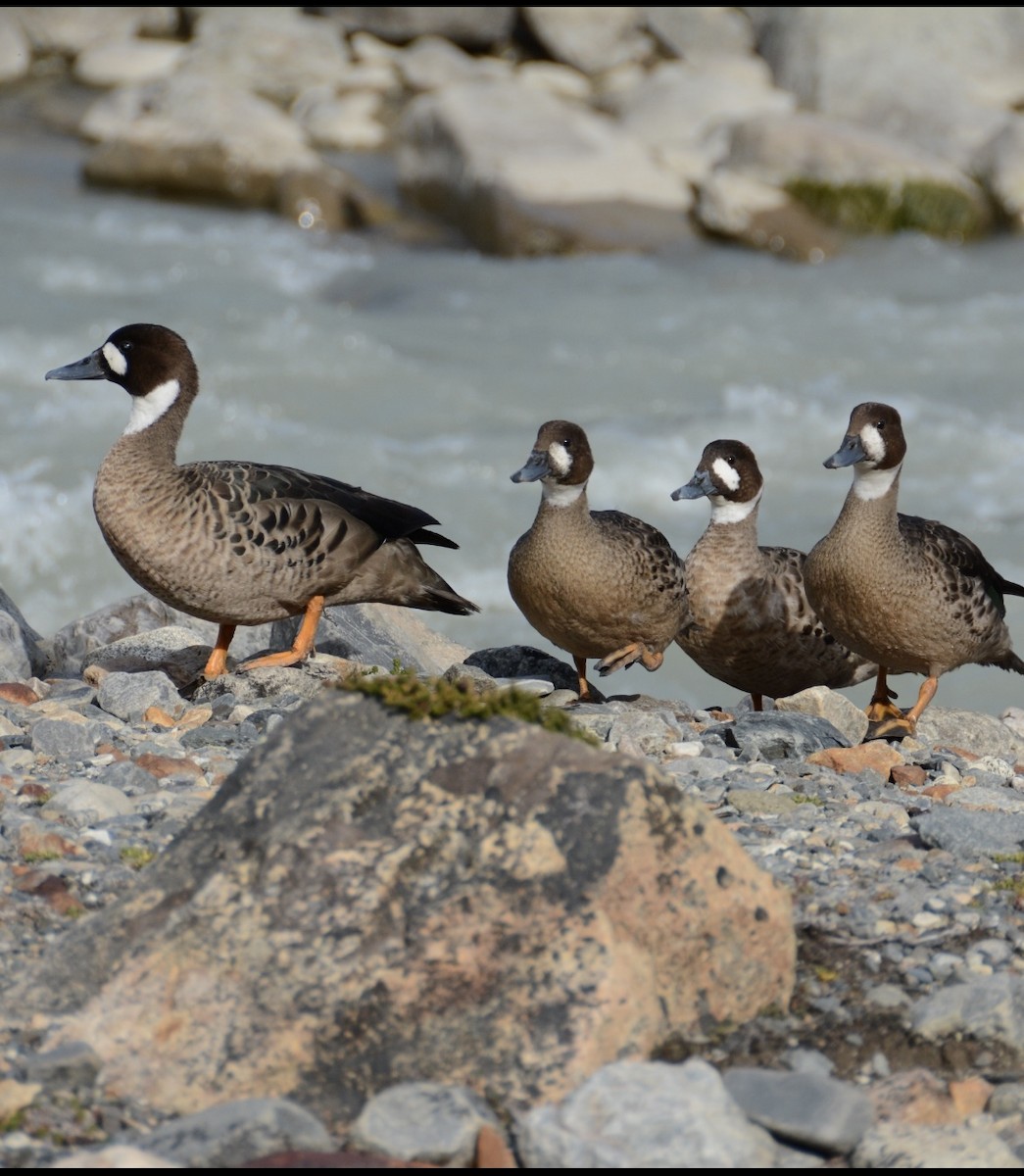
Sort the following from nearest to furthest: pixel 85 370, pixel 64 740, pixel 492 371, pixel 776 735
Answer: pixel 64 740 → pixel 776 735 → pixel 85 370 → pixel 492 371

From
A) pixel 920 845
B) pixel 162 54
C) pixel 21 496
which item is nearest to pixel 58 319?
pixel 21 496

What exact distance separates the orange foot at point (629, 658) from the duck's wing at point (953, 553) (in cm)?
133

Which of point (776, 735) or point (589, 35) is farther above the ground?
point (589, 35)

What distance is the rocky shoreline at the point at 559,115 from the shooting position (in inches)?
771

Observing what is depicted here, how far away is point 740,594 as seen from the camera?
25.6ft

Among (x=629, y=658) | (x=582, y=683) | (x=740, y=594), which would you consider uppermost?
(x=740, y=594)

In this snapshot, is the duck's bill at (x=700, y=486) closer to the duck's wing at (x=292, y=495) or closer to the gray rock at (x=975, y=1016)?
the duck's wing at (x=292, y=495)

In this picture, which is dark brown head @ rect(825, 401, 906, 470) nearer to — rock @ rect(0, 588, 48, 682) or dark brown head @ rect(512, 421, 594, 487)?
dark brown head @ rect(512, 421, 594, 487)

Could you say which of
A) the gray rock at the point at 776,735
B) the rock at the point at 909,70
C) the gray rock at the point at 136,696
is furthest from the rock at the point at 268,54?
the gray rock at the point at 776,735

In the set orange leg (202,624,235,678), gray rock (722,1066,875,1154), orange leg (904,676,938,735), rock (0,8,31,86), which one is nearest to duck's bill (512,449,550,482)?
orange leg (202,624,235,678)

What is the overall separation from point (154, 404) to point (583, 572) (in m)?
2.16

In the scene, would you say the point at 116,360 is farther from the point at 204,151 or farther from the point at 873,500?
the point at 204,151

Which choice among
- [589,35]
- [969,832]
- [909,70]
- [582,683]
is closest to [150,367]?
[582,683]

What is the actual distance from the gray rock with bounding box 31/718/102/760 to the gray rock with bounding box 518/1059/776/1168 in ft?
9.08
